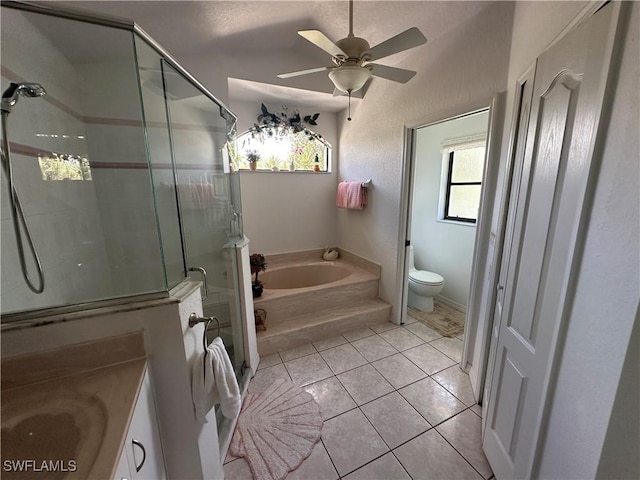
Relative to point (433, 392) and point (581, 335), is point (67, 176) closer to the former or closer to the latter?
point (581, 335)

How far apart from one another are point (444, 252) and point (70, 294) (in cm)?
343

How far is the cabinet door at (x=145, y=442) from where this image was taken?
0.80 m

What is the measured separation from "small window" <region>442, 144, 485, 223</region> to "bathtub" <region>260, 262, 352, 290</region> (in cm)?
151

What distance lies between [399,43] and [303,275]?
104 inches

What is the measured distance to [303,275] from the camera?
339cm

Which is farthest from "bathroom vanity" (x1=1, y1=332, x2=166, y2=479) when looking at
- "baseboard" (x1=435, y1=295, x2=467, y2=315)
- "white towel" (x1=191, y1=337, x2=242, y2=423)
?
"baseboard" (x1=435, y1=295, x2=467, y2=315)

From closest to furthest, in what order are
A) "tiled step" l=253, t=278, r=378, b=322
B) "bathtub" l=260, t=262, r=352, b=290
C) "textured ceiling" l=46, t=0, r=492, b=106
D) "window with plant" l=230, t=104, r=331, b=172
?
"textured ceiling" l=46, t=0, r=492, b=106
"tiled step" l=253, t=278, r=378, b=322
"window with plant" l=230, t=104, r=331, b=172
"bathtub" l=260, t=262, r=352, b=290

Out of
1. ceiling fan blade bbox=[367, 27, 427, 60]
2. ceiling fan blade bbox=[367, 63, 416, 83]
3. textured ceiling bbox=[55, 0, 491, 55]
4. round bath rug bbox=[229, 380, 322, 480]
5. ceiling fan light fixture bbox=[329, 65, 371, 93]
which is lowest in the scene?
round bath rug bbox=[229, 380, 322, 480]

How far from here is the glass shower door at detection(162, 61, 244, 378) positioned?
1.59m

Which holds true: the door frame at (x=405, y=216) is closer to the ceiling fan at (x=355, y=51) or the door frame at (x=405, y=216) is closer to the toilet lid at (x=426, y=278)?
the toilet lid at (x=426, y=278)

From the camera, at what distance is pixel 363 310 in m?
2.74

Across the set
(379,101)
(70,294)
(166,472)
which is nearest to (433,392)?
(166,472)

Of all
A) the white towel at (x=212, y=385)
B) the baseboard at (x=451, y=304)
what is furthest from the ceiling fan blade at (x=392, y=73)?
the baseboard at (x=451, y=304)

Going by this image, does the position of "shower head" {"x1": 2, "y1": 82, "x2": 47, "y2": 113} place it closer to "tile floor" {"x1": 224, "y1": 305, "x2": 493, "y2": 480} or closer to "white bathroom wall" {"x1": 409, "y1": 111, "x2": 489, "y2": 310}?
"tile floor" {"x1": 224, "y1": 305, "x2": 493, "y2": 480}
